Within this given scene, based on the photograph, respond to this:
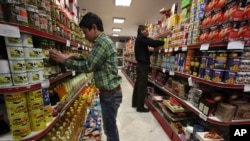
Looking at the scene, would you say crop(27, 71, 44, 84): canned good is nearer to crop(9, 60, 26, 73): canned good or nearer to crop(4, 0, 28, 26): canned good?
crop(9, 60, 26, 73): canned good

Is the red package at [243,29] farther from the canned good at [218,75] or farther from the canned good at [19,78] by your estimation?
the canned good at [19,78]

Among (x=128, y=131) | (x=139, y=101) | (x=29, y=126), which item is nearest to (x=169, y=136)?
(x=128, y=131)

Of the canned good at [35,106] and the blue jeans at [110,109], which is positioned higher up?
the canned good at [35,106]

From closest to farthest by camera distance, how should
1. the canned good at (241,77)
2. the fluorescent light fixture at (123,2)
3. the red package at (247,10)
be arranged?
the red package at (247,10), the canned good at (241,77), the fluorescent light fixture at (123,2)

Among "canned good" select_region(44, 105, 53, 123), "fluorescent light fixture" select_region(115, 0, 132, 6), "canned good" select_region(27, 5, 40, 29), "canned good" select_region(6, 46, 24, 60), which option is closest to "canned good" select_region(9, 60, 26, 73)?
"canned good" select_region(6, 46, 24, 60)

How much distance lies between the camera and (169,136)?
2230mm

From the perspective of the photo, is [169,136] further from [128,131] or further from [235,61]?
[235,61]

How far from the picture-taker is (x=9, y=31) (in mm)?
691

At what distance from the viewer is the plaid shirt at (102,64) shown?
1.32 m

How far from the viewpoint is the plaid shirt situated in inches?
52.0

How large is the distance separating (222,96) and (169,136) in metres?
1.15

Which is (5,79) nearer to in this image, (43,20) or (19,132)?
(19,132)

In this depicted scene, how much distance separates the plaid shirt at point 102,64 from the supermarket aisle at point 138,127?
1182 millimetres

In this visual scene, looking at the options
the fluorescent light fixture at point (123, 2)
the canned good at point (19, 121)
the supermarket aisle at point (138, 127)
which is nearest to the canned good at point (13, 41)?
the canned good at point (19, 121)
